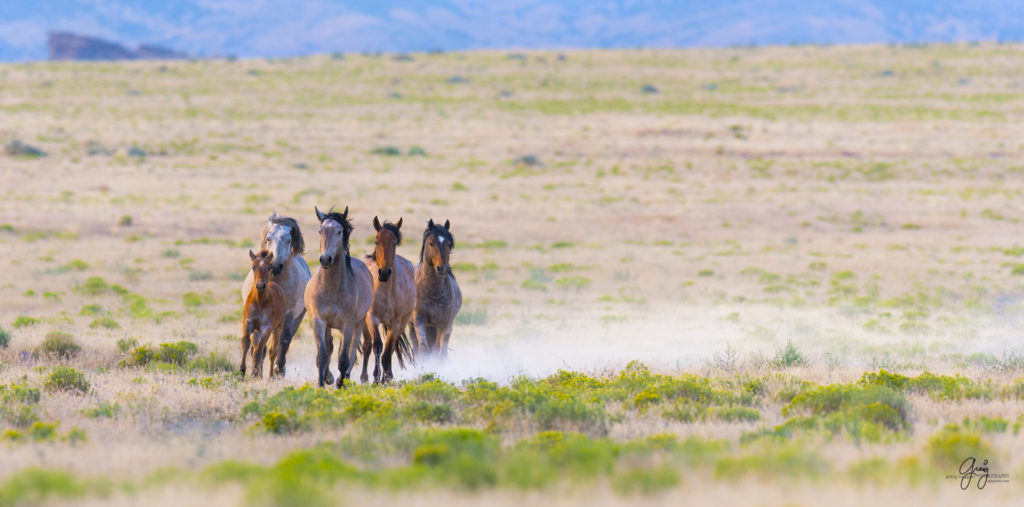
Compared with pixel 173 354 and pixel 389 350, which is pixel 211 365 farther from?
pixel 389 350

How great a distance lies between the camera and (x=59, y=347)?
13.0 meters

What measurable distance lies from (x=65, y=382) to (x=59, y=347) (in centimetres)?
333

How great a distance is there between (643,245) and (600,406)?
20.7 metres

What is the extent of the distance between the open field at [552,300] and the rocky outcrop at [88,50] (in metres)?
65.5

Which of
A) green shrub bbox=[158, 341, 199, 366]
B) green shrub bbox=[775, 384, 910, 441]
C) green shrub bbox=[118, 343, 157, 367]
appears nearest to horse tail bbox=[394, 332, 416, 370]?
green shrub bbox=[158, 341, 199, 366]

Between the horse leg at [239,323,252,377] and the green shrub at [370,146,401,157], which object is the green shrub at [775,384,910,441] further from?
the green shrub at [370,146,401,157]

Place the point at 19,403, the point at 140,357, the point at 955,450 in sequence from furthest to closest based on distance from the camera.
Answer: the point at 140,357 < the point at 19,403 < the point at 955,450

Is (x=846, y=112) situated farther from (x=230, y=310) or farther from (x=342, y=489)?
(x=342, y=489)

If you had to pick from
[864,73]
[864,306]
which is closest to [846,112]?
[864,73]

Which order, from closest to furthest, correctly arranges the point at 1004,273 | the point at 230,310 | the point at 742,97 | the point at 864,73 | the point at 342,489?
the point at 342,489 → the point at 230,310 → the point at 1004,273 → the point at 742,97 → the point at 864,73

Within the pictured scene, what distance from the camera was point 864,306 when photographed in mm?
19375

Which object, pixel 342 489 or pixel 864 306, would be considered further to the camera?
pixel 864 306

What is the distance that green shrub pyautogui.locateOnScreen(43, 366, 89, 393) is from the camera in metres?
9.97

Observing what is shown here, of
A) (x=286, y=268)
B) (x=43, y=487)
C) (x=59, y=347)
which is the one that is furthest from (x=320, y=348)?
(x=43, y=487)
